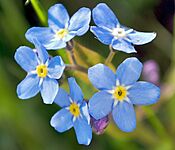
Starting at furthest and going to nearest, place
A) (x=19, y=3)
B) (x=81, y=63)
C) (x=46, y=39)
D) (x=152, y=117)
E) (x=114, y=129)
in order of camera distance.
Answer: (x=19, y=3), (x=114, y=129), (x=152, y=117), (x=81, y=63), (x=46, y=39)

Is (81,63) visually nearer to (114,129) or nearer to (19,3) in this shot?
(114,129)

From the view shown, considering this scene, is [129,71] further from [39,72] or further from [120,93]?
[39,72]

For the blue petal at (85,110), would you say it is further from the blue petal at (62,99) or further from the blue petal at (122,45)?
the blue petal at (122,45)

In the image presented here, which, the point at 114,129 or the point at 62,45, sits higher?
the point at 62,45

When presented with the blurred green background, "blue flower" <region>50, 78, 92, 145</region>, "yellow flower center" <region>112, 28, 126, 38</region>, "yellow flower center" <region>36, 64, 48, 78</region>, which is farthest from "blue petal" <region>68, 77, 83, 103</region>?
the blurred green background

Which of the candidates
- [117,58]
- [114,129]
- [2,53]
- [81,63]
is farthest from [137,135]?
[2,53]
